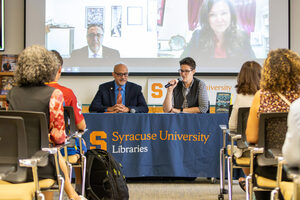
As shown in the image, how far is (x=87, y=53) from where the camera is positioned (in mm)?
6820

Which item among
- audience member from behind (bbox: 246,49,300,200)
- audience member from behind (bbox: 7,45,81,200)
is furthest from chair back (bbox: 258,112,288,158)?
audience member from behind (bbox: 7,45,81,200)

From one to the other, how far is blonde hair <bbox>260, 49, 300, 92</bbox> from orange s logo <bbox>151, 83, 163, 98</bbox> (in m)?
3.95

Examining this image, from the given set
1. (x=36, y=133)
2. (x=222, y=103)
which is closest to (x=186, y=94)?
(x=222, y=103)

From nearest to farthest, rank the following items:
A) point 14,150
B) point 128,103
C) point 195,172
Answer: point 14,150 → point 195,172 → point 128,103

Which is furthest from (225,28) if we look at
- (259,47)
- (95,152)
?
(95,152)

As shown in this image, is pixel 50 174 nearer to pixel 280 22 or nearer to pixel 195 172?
pixel 195 172

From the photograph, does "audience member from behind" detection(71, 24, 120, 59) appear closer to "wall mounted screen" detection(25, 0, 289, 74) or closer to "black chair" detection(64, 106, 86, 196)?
"wall mounted screen" detection(25, 0, 289, 74)

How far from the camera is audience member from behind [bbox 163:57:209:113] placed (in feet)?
17.3

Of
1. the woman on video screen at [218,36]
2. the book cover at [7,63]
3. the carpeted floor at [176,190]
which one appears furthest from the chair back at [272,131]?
the book cover at [7,63]

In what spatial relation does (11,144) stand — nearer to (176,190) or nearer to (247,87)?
(247,87)

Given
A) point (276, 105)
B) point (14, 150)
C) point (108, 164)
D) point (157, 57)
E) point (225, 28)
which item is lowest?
point (108, 164)

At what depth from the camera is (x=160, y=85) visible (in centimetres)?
675

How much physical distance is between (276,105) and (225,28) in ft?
13.8

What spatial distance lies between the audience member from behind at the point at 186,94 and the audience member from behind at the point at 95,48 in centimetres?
167
